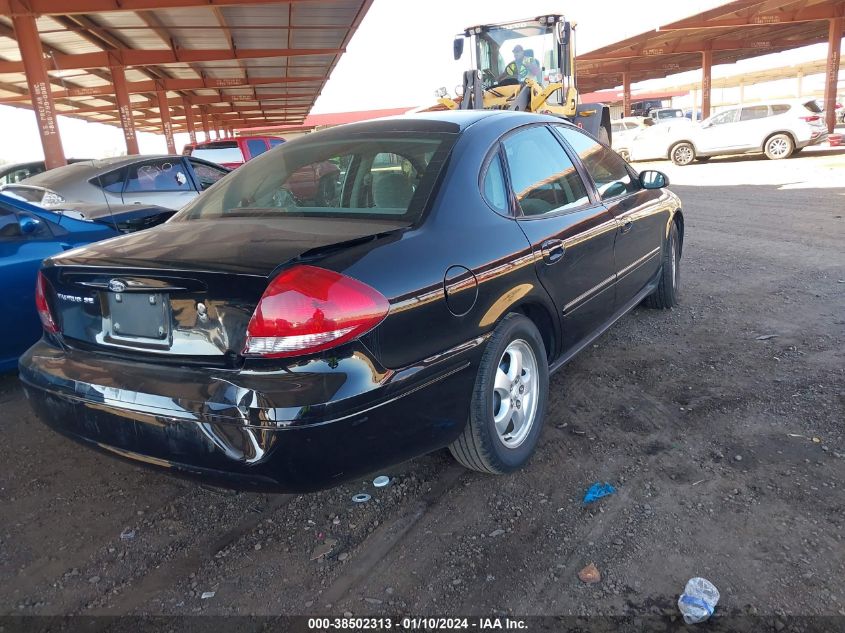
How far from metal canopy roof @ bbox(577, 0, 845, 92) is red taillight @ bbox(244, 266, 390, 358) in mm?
23772

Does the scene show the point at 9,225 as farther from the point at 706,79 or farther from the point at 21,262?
the point at 706,79

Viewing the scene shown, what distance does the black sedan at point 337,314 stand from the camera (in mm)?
2027

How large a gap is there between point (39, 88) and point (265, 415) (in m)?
14.4

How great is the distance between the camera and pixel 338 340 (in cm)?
203

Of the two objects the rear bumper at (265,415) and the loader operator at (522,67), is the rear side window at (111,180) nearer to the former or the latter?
the rear bumper at (265,415)

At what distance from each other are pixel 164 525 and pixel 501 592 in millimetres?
1409

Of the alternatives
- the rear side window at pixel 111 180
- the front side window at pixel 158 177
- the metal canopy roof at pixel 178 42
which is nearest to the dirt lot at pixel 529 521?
the rear side window at pixel 111 180

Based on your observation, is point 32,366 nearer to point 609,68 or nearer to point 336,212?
point 336,212

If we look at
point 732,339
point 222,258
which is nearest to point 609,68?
point 732,339

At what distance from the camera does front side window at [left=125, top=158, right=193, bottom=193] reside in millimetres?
7379

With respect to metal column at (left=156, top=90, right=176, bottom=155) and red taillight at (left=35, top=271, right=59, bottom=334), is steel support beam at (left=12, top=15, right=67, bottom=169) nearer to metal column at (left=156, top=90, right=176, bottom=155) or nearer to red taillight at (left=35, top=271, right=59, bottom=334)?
metal column at (left=156, top=90, right=176, bottom=155)

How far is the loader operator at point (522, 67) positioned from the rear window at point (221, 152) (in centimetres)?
616

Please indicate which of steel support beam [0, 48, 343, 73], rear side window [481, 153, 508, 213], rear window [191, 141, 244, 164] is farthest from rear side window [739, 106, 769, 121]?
rear side window [481, 153, 508, 213]

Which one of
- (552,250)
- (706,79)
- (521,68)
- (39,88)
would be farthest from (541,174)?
(706,79)
